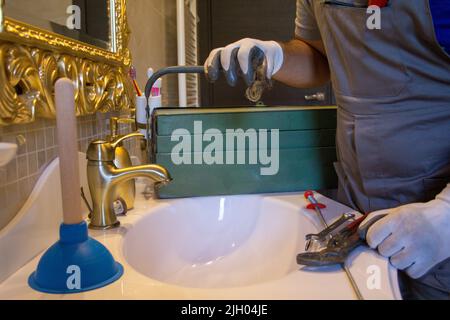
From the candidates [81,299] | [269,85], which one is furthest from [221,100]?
[81,299]

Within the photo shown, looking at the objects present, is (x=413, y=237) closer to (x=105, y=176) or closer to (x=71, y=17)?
(x=105, y=176)

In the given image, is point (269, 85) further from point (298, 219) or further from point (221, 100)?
point (221, 100)

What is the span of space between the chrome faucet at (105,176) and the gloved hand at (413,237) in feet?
0.98

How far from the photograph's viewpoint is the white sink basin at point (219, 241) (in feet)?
2.25

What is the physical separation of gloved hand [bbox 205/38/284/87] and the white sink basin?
0.87 ft

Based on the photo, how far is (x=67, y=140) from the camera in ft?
A: 1.25

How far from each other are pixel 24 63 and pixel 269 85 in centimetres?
38

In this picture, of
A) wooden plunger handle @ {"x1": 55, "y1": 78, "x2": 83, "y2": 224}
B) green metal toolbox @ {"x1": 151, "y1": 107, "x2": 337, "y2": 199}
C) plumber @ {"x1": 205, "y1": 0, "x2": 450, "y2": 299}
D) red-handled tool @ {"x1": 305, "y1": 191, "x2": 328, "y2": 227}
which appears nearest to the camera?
wooden plunger handle @ {"x1": 55, "y1": 78, "x2": 83, "y2": 224}

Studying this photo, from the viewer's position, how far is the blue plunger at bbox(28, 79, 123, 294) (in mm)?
382

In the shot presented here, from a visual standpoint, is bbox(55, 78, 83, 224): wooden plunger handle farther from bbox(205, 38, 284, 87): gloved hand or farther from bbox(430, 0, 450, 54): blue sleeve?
bbox(430, 0, 450, 54): blue sleeve

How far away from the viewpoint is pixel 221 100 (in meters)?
2.35

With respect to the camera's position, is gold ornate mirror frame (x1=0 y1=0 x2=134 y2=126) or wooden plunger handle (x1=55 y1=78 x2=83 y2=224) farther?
gold ornate mirror frame (x1=0 y1=0 x2=134 y2=126)

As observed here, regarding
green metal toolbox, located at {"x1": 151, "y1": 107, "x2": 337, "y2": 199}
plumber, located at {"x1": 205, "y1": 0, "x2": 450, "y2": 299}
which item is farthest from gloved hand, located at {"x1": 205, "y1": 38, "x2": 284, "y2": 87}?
green metal toolbox, located at {"x1": 151, "y1": 107, "x2": 337, "y2": 199}

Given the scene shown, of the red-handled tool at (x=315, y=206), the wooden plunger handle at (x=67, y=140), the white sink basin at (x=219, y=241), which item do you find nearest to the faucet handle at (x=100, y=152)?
the white sink basin at (x=219, y=241)
